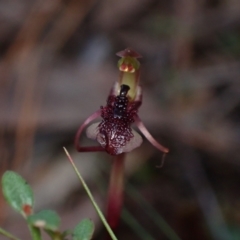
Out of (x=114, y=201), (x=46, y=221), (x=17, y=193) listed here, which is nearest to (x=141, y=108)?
(x=114, y=201)

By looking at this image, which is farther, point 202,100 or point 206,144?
point 202,100

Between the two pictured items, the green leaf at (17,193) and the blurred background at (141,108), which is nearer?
the green leaf at (17,193)

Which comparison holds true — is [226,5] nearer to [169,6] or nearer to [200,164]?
[169,6]

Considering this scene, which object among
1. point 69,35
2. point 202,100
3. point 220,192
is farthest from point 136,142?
point 69,35

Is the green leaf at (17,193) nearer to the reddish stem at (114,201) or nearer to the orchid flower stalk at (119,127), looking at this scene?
the orchid flower stalk at (119,127)

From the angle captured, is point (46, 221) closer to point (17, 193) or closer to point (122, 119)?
point (17, 193)

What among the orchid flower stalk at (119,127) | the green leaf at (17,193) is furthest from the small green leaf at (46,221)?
the orchid flower stalk at (119,127)
